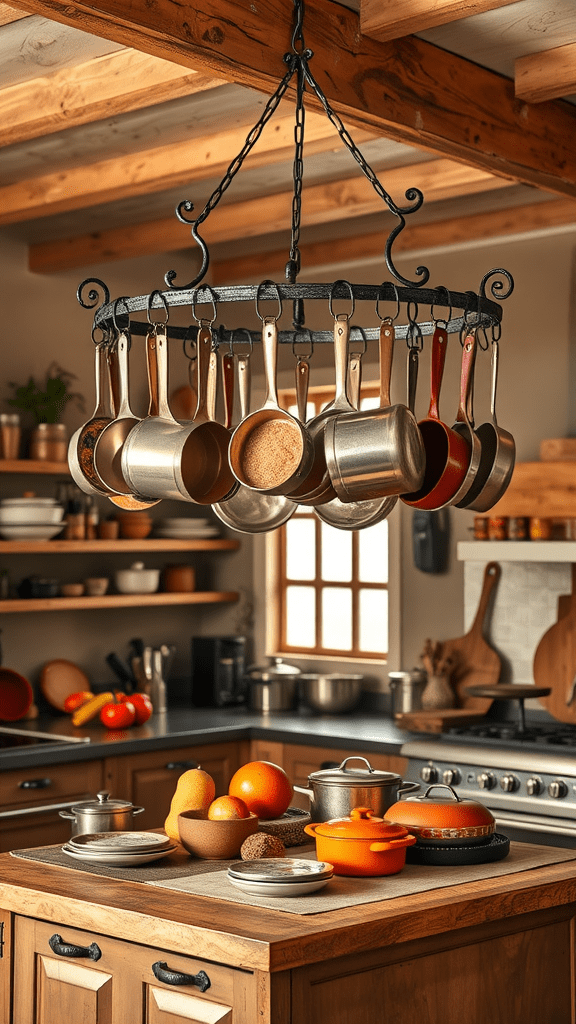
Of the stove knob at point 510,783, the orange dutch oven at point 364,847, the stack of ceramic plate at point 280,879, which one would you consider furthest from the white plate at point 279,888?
the stove knob at point 510,783

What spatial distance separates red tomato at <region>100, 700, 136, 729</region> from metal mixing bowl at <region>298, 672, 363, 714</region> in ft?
2.82

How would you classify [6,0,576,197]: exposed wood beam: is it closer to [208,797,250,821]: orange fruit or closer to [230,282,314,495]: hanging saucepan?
[230,282,314,495]: hanging saucepan

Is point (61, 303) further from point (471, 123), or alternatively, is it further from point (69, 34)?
point (471, 123)

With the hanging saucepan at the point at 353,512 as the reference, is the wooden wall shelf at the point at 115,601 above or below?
below

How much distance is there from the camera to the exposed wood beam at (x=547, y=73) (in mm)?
3416

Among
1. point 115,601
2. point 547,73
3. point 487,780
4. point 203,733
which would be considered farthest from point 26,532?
point 547,73

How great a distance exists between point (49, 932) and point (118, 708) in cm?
240

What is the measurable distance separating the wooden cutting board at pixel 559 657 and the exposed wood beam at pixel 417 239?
4.41 ft

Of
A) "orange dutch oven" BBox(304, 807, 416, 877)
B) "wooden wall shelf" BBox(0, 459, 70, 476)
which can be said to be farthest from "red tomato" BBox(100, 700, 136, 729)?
"orange dutch oven" BBox(304, 807, 416, 877)

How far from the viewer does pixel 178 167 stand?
14.5 feet

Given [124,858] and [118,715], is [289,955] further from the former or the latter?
[118,715]

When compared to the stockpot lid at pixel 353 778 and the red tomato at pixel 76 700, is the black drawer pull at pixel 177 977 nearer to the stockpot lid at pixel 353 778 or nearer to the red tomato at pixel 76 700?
the stockpot lid at pixel 353 778

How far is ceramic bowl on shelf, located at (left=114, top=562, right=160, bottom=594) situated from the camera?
5.79m

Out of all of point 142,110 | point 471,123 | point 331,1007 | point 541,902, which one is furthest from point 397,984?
point 142,110
